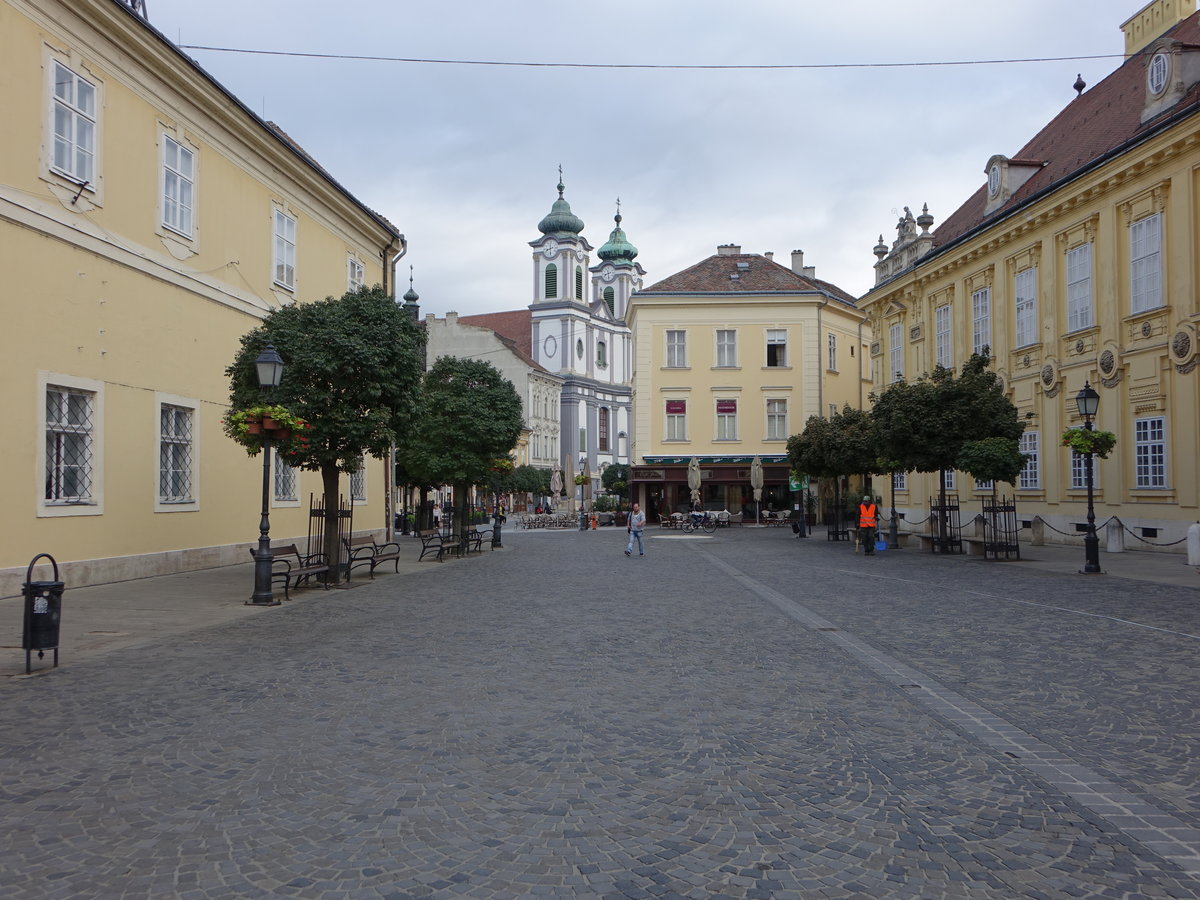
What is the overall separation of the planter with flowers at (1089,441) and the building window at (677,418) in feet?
103

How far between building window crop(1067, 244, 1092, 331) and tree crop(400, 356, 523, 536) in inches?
645

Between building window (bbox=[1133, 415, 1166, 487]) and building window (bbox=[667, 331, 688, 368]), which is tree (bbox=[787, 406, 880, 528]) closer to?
building window (bbox=[1133, 415, 1166, 487])

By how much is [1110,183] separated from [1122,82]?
6.74m

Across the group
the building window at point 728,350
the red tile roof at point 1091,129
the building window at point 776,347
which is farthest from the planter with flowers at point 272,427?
the building window at point 776,347

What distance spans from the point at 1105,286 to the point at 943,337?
10731mm

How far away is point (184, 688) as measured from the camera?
7906 mm

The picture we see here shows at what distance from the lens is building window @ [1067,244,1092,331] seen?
87.3 ft

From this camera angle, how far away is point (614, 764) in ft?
18.7

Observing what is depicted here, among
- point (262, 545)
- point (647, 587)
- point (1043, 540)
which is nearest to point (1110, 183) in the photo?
point (1043, 540)

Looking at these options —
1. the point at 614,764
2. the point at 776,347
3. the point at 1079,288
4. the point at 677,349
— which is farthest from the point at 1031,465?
the point at 614,764

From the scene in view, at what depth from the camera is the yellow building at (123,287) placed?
13984mm

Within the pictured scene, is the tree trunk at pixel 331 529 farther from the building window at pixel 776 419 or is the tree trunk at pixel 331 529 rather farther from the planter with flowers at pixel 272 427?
the building window at pixel 776 419

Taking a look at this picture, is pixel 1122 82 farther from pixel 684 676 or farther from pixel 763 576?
pixel 684 676

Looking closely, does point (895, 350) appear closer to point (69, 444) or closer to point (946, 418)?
point (946, 418)
